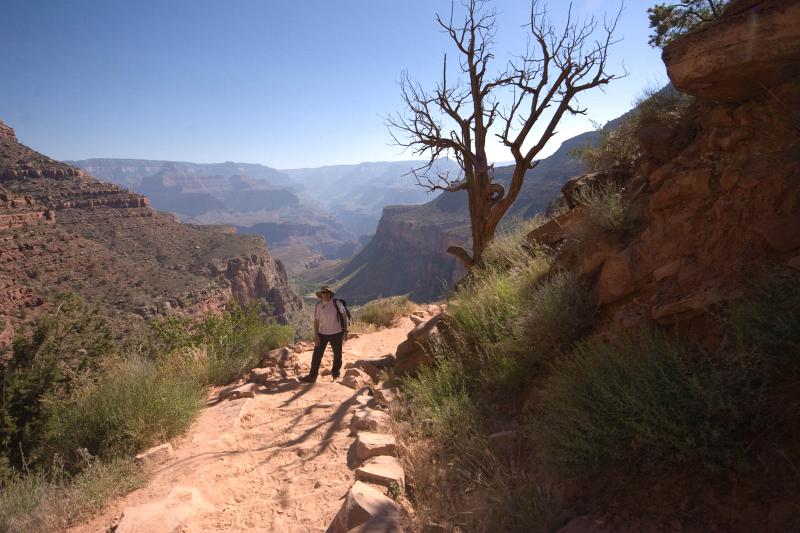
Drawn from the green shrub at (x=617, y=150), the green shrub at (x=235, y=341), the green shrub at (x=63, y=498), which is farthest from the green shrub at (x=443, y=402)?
the green shrub at (x=617, y=150)

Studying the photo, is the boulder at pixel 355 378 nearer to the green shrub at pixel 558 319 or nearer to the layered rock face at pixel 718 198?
the green shrub at pixel 558 319

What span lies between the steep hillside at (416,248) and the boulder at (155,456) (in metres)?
59.2

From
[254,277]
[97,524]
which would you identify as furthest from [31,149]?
[97,524]

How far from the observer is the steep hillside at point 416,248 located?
7262 centimetres

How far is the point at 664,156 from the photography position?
4902 millimetres

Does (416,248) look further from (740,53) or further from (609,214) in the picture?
(740,53)

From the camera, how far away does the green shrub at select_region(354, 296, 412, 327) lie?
12484mm

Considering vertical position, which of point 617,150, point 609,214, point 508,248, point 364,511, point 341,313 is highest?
point 617,150

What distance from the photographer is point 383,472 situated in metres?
3.52

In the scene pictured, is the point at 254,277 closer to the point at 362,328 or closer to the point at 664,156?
the point at 362,328

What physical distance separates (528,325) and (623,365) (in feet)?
4.68

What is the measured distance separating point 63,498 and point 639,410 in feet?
15.2

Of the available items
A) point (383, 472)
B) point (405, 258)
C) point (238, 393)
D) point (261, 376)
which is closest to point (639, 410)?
point (383, 472)

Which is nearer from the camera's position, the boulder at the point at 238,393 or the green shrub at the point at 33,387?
the green shrub at the point at 33,387
